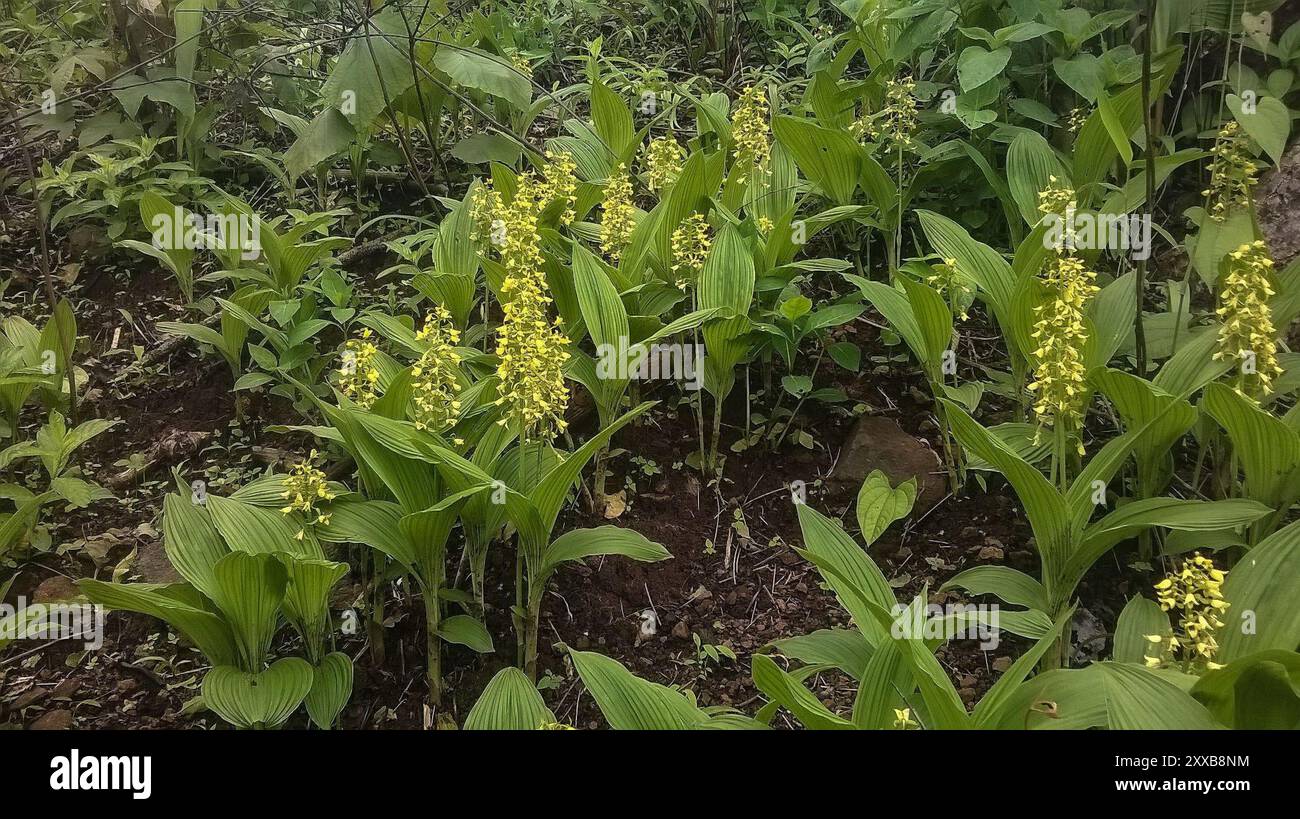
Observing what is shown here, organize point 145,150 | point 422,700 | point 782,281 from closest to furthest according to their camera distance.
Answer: point 422,700 → point 782,281 → point 145,150

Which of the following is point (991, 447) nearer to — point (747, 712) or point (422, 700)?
point (747, 712)

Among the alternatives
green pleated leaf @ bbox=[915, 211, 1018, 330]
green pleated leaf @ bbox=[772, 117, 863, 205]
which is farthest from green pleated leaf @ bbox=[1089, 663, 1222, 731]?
green pleated leaf @ bbox=[772, 117, 863, 205]

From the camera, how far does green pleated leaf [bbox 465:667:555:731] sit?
220cm

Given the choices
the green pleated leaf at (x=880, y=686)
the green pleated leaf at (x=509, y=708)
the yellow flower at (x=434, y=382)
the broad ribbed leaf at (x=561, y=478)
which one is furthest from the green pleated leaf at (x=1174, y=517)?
the yellow flower at (x=434, y=382)

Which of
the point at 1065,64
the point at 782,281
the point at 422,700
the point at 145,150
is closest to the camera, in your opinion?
the point at 422,700

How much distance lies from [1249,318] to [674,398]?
2112mm

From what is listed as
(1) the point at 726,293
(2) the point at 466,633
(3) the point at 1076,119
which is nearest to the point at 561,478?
(2) the point at 466,633

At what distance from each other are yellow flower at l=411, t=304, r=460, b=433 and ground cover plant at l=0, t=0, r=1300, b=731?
0.02m

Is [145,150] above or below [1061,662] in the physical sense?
above

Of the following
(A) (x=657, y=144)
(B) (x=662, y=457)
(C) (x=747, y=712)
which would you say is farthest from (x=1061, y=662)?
(A) (x=657, y=144)

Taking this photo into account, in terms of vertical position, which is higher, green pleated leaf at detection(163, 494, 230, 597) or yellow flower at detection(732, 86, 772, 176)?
yellow flower at detection(732, 86, 772, 176)

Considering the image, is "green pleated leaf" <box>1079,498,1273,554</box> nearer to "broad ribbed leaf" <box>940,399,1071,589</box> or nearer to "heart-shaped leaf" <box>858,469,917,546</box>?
"broad ribbed leaf" <box>940,399,1071,589</box>

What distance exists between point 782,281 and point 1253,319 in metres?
1.60

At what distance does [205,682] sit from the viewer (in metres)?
2.47
